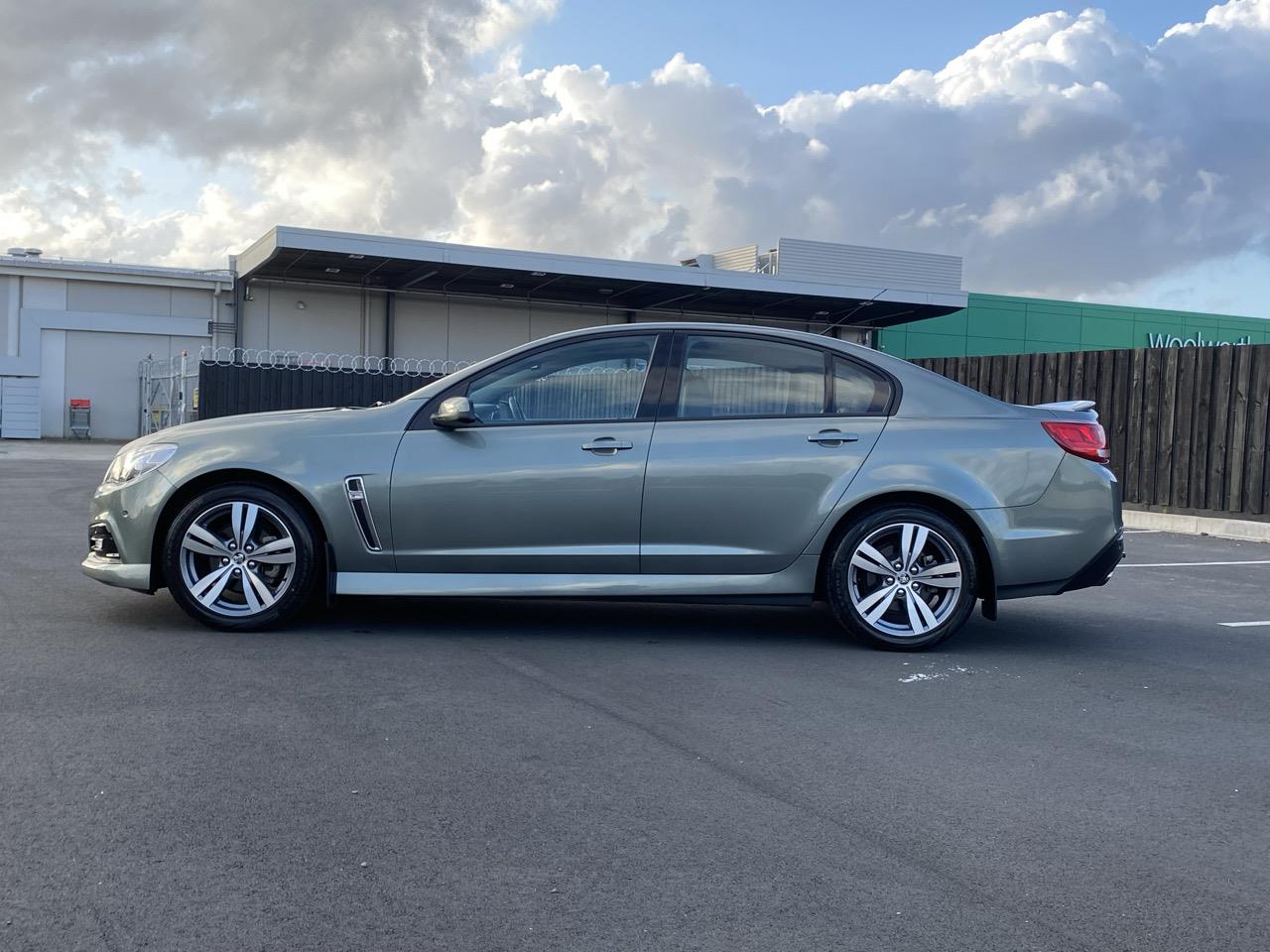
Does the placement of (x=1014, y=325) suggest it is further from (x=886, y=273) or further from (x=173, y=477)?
(x=173, y=477)

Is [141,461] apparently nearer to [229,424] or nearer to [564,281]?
[229,424]

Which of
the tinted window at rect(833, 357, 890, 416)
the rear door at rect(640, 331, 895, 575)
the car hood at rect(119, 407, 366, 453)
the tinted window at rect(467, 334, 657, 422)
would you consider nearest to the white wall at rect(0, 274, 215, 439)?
the car hood at rect(119, 407, 366, 453)

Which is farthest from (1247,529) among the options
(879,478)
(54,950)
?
(54,950)

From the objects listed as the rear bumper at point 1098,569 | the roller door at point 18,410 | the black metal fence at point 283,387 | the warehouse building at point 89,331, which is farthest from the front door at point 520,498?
the roller door at point 18,410

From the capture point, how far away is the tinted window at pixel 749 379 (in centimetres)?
650

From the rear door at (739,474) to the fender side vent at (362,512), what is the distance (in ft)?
4.32

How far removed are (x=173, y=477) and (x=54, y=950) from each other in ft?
12.7

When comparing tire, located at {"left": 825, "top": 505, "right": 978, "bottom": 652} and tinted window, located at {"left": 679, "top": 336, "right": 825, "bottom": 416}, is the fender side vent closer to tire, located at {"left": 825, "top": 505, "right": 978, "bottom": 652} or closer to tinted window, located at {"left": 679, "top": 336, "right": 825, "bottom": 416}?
tinted window, located at {"left": 679, "top": 336, "right": 825, "bottom": 416}

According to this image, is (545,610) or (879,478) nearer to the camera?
(879,478)

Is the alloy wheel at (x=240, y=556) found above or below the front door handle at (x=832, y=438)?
below

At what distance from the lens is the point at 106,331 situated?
32062 mm

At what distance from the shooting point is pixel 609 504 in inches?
248

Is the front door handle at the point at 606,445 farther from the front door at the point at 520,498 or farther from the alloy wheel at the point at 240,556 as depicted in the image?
the alloy wheel at the point at 240,556

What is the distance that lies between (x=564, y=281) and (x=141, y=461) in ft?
87.0
